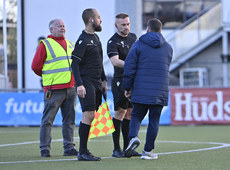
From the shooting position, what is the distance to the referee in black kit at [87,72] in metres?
7.02

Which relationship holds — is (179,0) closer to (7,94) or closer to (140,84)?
(7,94)

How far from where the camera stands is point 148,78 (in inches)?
273

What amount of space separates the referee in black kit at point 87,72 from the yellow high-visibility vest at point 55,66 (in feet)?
2.91

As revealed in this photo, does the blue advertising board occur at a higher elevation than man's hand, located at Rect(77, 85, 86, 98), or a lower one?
lower

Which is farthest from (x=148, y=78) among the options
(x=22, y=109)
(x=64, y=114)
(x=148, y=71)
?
(x=22, y=109)

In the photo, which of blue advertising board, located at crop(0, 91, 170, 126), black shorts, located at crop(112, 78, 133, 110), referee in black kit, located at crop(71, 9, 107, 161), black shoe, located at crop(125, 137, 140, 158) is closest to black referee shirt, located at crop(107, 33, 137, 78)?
black shorts, located at crop(112, 78, 133, 110)

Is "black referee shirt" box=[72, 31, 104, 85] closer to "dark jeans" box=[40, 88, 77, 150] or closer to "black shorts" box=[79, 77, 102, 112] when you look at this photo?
"black shorts" box=[79, 77, 102, 112]

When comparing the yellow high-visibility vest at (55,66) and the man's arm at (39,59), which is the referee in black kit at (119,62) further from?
the man's arm at (39,59)

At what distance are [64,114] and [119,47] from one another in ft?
4.52

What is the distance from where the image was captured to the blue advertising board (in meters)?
15.8

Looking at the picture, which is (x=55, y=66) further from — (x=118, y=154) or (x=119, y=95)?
(x=118, y=154)

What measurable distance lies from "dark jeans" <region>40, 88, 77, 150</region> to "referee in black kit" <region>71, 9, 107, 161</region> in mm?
903

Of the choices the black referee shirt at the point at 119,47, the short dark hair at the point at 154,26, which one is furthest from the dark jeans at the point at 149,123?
the short dark hair at the point at 154,26

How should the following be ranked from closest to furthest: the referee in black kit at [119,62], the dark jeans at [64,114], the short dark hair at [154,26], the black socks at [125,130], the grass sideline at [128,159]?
the grass sideline at [128,159] < the short dark hair at [154,26] < the referee in black kit at [119,62] < the black socks at [125,130] < the dark jeans at [64,114]
